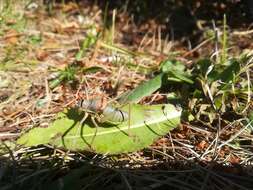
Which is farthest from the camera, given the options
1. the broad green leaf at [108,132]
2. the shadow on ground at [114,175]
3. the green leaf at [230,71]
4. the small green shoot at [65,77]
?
the small green shoot at [65,77]

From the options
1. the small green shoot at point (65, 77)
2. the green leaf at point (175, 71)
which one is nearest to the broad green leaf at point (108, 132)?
the green leaf at point (175, 71)

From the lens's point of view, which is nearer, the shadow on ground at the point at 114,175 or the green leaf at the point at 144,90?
the shadow on ground at the point at 114,175

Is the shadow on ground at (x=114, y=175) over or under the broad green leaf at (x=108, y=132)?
under

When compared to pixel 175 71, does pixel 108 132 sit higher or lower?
lower

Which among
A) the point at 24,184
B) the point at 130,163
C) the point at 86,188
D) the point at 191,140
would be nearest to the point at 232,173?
the point at 191,140

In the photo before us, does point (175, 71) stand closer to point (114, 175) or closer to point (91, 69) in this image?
point (91, 69)

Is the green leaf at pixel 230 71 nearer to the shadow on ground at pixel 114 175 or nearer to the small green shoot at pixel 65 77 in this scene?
the shadow on ground at pixel 114 175

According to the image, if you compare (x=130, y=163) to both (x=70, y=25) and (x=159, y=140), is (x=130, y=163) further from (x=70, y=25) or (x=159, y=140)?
(x=70, y=25)

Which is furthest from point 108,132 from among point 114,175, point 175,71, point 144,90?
point 175,71
